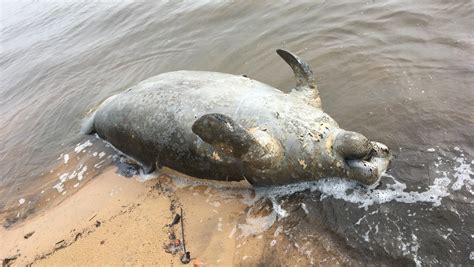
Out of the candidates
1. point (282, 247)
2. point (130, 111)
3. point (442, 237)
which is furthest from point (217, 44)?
point (442, 237)

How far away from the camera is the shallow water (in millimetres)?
3707

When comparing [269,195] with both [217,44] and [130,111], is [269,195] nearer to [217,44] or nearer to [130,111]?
[130,111]

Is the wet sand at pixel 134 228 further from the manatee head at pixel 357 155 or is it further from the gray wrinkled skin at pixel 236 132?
the manatee head at pixel 357 155

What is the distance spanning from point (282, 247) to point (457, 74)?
3.00 meters

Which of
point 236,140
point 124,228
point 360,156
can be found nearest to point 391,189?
point 360,156

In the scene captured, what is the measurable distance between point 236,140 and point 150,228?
1.43m

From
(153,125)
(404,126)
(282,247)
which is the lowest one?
(282,247)

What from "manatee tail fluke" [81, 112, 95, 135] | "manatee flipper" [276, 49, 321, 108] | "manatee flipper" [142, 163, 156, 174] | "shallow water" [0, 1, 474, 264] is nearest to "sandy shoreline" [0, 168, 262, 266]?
"manatee flipper" [142, 163, 156, 174]

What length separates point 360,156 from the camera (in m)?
3.73

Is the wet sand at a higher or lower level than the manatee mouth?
lower

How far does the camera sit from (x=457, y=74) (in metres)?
4.93

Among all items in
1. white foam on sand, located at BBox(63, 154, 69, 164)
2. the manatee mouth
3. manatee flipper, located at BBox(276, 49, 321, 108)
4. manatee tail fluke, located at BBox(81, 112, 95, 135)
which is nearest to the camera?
the manatee mouth

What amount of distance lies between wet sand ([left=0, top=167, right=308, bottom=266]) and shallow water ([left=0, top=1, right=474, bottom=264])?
17.7 inches

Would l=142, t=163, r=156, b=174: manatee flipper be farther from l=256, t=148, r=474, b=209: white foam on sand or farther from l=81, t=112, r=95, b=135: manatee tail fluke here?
l=256, t=148, r=474, b=209: white foam on sand
